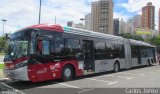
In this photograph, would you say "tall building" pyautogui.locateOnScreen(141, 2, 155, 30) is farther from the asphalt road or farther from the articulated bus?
the asphalt road

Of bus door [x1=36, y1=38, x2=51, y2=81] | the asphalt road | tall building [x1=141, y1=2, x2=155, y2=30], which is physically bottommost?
the asphalt road

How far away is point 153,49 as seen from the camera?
32.8 metres

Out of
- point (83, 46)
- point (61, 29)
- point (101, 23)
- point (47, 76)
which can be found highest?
point (101, 23)

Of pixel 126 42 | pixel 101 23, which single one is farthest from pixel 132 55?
pixel 101 23

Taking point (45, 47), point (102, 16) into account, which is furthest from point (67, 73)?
point (102, 16)

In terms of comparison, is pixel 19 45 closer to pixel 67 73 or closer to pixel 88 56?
pixel 67 73

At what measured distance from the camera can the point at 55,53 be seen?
13.3 metres

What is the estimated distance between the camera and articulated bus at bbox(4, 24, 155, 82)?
12.0m

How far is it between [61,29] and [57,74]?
2.57m

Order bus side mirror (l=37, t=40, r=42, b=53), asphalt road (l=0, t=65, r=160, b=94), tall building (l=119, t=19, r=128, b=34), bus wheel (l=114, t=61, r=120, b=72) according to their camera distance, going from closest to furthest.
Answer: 1. asphalt road (l=0, t=65, r=160, b=94)
2. bus side mirror (l=37, t=40, r=42, b=53)
3. bus wheel (l=114, t=61, r=120, b=72)
4. tall building (l=119, t=19, r=128, b=34)

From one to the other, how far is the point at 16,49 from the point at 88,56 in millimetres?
5381

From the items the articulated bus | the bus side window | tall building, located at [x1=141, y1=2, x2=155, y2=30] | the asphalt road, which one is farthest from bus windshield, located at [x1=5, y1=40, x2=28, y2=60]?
tall building, located at [x1=141, y1=2, x2=155, y2=30]

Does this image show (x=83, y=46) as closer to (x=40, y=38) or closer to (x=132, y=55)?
(x=40, y=38)

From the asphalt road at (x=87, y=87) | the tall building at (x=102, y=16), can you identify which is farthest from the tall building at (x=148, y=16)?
the asphalt road at (x=87, y=87)
